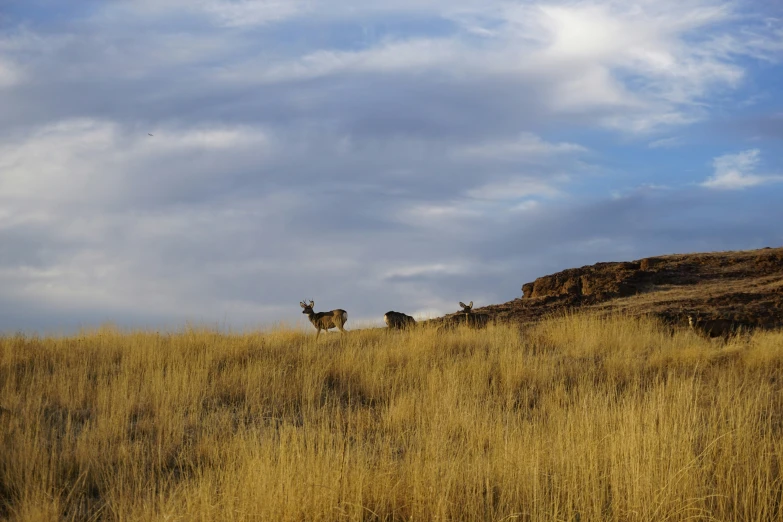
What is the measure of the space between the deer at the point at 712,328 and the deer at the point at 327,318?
8348 millimetres

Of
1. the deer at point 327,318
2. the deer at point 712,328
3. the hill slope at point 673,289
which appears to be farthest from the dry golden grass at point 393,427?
the deer at point 327,318

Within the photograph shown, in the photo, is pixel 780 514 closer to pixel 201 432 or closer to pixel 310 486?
pixel 310 486

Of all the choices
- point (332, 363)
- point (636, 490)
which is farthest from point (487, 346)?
point (636, 490)

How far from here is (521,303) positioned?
20172mm

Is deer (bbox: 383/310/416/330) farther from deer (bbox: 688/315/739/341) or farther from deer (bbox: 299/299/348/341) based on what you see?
deer (bbox: 688/315/739/341)

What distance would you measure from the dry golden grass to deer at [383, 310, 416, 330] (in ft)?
8.41

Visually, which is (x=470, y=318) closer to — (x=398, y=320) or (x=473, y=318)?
(x=473, y=318)

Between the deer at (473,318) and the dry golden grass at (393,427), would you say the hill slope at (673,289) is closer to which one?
the deer at (473,318)

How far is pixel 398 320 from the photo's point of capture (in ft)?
57.8

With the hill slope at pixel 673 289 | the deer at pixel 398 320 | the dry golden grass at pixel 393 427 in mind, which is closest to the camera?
the dry golden grass at pixel 393 427

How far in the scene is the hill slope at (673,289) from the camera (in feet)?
54.1

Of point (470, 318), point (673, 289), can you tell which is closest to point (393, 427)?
point (470, 318)

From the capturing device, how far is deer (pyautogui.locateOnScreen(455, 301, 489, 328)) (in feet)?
56.3

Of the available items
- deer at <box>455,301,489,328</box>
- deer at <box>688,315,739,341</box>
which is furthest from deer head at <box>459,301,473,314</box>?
deer at <box>688,315,739,341</box>
